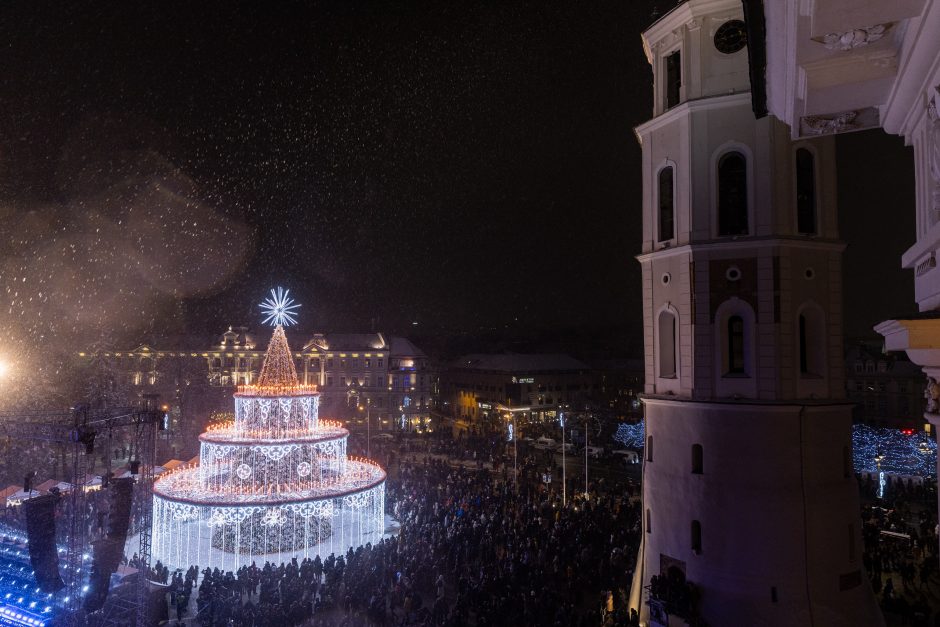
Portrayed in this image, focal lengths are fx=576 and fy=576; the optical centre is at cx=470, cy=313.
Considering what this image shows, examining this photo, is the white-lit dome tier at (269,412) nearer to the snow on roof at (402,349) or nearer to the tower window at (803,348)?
the tower window at (803,348)

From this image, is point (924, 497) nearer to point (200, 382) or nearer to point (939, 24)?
point (939, 24)

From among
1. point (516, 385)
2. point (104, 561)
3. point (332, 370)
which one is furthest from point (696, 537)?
point (332, 370)

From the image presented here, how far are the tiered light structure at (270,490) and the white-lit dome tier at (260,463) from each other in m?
0.04

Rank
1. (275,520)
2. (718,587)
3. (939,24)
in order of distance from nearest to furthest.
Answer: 1. (939,24)
2. (718,587)
3. (275,520)

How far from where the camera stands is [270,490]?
22891 mm

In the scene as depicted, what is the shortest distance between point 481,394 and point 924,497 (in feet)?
174

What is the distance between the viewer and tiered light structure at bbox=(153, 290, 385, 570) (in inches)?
866

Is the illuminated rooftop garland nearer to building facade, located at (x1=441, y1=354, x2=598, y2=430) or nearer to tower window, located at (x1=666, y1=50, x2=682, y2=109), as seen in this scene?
tower window, located at (x1=666, y1=50, x2=682, y2=109)

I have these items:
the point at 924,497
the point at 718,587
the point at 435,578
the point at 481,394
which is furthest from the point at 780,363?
the point at 481,394

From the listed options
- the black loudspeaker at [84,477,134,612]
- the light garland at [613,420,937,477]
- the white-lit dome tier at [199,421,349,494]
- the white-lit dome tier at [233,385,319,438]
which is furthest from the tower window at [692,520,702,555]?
the light garland at [613,420,937,477]

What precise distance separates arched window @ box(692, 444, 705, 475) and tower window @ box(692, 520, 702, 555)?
4.09 ft

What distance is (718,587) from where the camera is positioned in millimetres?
13711

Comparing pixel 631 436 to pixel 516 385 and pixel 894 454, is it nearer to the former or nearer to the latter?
pixel 894 454

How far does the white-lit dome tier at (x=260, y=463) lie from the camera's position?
2312 cm
